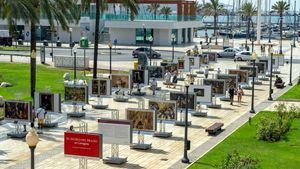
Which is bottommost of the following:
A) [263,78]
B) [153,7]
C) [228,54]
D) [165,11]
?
[263,78]

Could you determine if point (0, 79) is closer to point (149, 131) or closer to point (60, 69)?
point (60, 69)

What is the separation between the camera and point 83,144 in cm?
2562

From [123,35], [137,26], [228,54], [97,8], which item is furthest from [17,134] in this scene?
[123,35]

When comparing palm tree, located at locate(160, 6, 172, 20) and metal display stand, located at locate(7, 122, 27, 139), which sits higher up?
palm tree, located at locate(160, 6, 172, 20)

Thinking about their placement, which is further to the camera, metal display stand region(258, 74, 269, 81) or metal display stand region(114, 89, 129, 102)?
metal display stand region(258, 74, 269, 81)

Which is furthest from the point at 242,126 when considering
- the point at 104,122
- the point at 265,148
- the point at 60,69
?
the point at 60,69

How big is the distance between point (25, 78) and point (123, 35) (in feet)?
185

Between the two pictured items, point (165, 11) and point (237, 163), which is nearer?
point (237, 163)

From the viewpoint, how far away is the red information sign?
25344mm

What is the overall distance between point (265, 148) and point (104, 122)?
8.78 m

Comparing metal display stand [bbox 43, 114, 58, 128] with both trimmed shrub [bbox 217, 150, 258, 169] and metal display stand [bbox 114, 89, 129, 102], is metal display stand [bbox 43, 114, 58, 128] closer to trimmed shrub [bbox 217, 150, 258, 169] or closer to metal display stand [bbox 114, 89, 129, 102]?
metal display stand [bbox 114, 89, 129, 102]

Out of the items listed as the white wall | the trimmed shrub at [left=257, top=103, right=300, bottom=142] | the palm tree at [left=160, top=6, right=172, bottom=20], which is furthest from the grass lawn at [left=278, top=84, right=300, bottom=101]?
the palm tree at [left=160, top=6, right=172, bottom=20]

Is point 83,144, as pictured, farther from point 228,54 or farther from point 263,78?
point 228,54

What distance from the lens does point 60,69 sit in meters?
68.4
